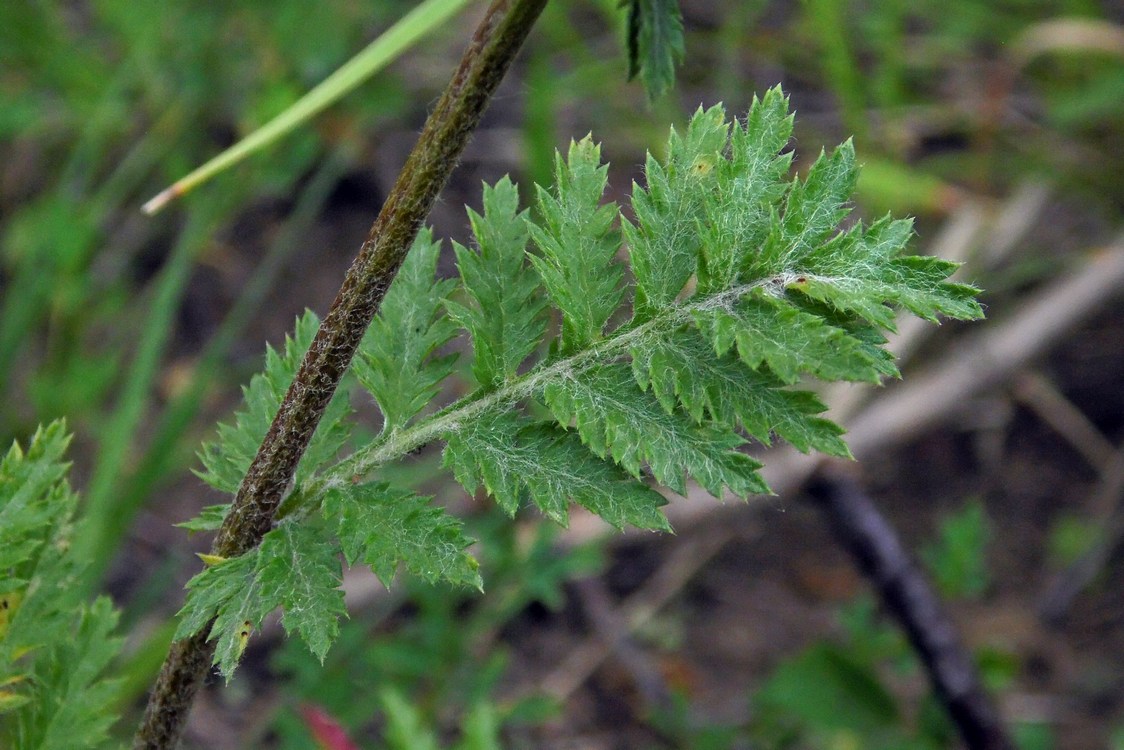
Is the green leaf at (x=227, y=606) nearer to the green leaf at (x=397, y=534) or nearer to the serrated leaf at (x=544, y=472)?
the green leaf at (x=397, y=534)

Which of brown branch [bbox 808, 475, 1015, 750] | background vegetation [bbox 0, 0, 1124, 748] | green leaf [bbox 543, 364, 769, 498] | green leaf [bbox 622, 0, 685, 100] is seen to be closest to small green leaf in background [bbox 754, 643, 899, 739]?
background vegetation [bbox 0, 0, 1124, 748]

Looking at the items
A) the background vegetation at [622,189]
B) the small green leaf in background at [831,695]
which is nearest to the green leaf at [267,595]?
the background vegetation at [622,189]

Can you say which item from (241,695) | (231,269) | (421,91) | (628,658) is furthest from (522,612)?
(421,91)

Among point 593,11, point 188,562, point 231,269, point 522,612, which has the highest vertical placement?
point 593,11

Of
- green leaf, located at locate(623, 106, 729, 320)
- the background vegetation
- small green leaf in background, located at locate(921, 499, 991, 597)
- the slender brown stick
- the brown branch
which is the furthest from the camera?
the background vegetation

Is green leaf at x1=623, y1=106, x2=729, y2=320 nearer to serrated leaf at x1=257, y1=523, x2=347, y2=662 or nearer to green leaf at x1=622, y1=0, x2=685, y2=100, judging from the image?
green leaf at x1=622, y1=0, x2=685, y2=100

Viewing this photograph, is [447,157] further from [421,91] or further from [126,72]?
[421,91]
